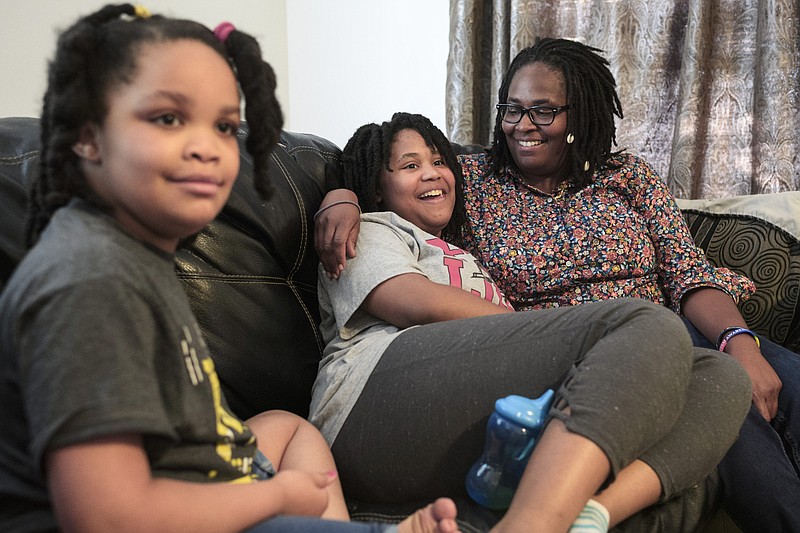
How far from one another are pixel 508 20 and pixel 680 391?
184 centimetres

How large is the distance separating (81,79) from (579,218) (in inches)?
44.4

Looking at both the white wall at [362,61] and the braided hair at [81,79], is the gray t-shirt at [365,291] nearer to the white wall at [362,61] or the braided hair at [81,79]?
the braided hair at [81,79]

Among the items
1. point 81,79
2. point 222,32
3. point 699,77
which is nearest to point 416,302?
point 222,32

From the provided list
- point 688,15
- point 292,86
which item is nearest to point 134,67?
point 688,15

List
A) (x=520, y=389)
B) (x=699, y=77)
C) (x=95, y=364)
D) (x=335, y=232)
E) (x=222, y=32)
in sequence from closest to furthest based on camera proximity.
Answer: (x=95, y=364) < (x=222, y=32) < (x=520, y=389) < (x=335, y=232) < (x=699, y=77)

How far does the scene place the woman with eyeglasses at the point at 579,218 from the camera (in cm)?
161

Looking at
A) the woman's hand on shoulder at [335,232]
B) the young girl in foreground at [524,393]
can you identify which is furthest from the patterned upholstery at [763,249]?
the woman's hand on shoulder at [335,232]

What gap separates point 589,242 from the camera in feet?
5.34

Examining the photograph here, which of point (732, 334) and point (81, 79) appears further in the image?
point (732, 334)

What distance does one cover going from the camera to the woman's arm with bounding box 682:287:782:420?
55.3 inches

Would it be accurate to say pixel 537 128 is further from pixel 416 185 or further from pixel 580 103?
pixel 416 185

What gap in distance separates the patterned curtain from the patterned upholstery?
1.49ft

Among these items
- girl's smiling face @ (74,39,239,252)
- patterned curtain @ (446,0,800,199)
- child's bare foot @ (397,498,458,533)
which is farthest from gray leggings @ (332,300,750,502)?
patterned curtain @ (446,0,800,199)

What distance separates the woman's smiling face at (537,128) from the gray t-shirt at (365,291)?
1.01 feet
